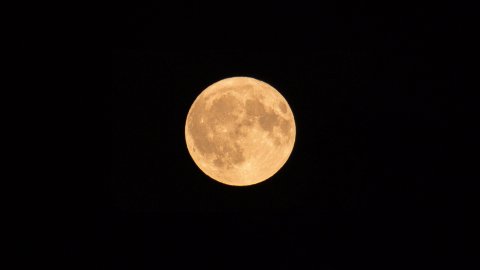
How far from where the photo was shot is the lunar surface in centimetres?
390

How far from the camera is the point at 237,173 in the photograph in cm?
407

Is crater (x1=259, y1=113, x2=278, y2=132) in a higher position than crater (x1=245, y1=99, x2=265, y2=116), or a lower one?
lower

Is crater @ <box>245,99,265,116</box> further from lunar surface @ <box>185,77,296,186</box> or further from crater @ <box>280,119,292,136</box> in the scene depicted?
crater @ <box>280,119,292,136</box>

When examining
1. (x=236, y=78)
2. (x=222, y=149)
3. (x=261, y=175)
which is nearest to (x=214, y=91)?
(x=236, y=78)

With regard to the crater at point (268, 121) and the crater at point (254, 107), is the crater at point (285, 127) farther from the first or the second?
the crater at point (254, 107)

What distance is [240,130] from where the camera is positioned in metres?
3.87

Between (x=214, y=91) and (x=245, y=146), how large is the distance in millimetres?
599

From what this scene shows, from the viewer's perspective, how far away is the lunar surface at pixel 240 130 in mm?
3902

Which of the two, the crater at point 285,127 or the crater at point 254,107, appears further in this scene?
the crater at point 285,127

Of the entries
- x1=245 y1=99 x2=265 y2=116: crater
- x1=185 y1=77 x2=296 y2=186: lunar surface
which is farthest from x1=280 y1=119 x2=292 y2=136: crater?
x1=245 y1=99 x2=265 y2=116: crater

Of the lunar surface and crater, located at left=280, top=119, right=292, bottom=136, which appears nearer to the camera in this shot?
the lunar surface

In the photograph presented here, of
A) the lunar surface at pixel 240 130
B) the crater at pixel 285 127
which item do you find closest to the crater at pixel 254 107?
the lunar surface at pixel 240 130

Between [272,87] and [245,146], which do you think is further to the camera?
[272,87]

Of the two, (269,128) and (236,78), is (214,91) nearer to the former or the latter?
(236,78)
